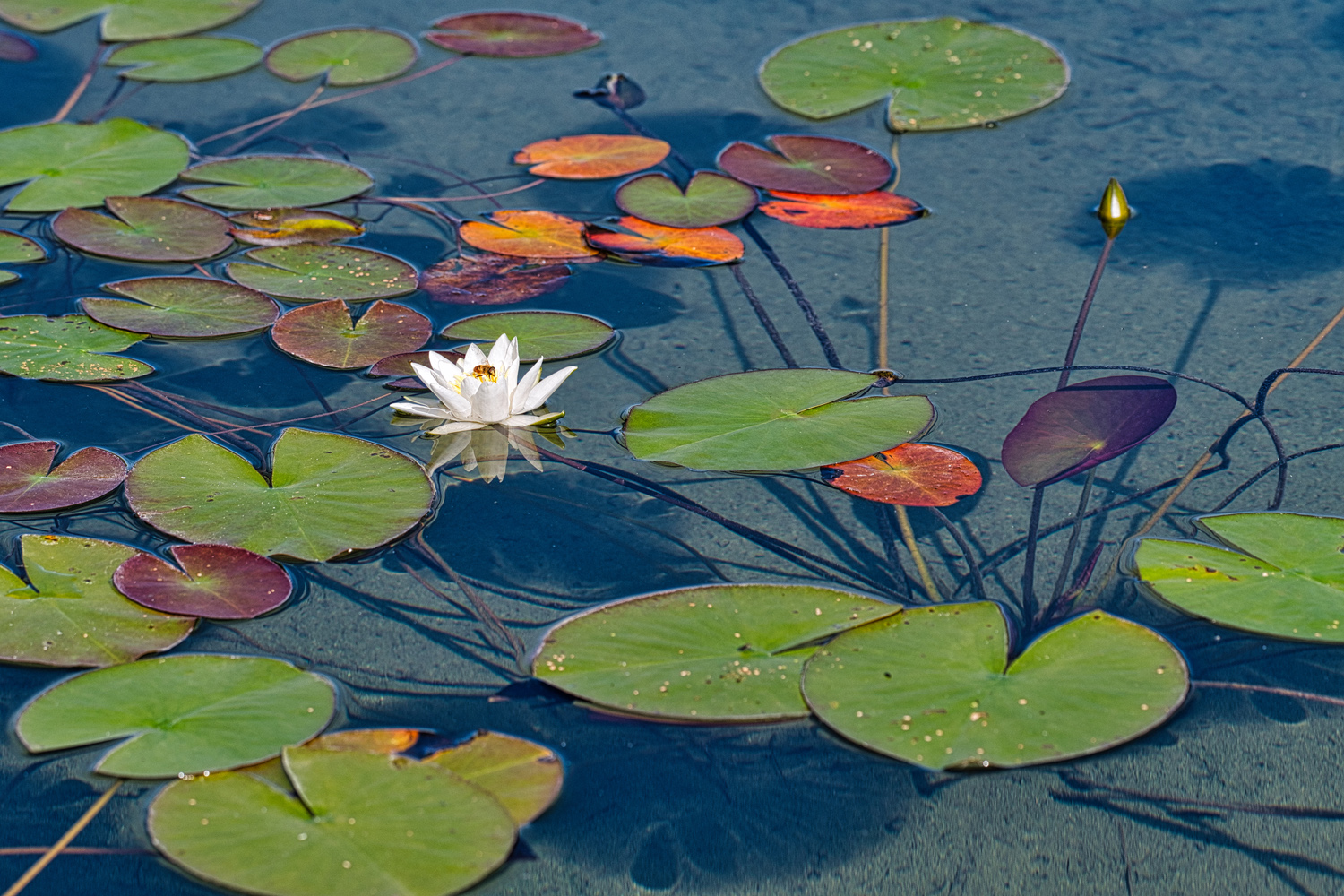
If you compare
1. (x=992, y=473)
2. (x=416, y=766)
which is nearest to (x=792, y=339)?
(x=992, y=473)

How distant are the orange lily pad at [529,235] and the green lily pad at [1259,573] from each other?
52.0 inches

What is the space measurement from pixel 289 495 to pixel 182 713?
1.40ft

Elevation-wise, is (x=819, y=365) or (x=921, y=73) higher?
(x=921, y=73)

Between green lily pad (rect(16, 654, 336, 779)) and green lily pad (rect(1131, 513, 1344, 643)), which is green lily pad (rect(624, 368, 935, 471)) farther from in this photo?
green lily pad (rect(16, 654, 336, 779))

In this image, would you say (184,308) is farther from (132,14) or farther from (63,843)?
(132,14)

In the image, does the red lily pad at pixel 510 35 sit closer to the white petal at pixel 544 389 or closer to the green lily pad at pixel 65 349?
the green lily pad at pixel 65 349

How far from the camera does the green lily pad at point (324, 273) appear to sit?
89.7 inches

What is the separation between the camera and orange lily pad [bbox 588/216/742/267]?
2395 millimetres

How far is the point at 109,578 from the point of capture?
1598 millimetres

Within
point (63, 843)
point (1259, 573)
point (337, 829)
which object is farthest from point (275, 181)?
point (1259, 573)

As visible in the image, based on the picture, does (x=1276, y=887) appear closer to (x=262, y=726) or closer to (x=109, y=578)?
(x=262, y=726)

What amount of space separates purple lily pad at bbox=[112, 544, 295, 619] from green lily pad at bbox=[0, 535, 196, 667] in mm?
21

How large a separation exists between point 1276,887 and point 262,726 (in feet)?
3.85

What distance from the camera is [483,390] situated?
6.12ft
